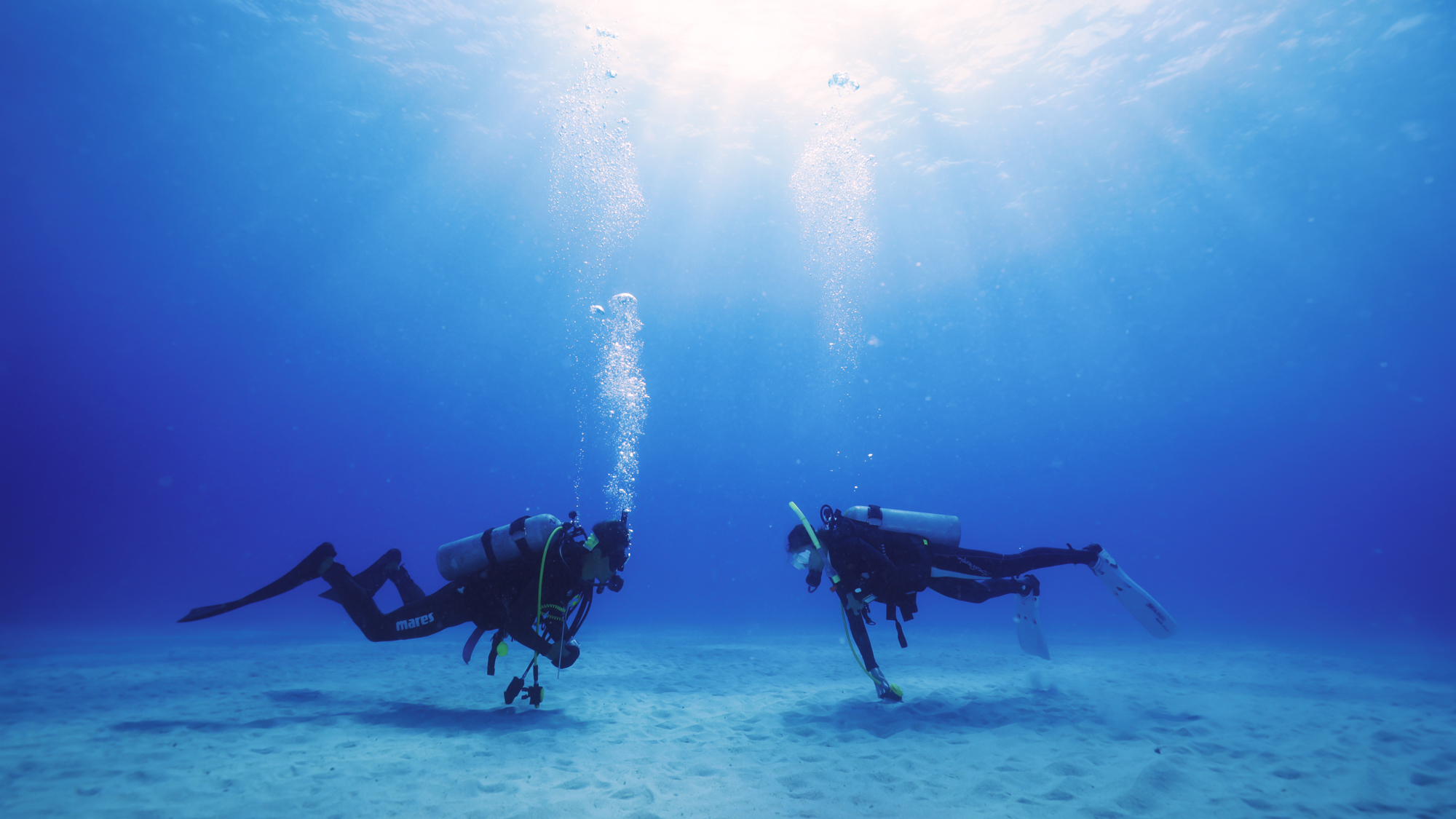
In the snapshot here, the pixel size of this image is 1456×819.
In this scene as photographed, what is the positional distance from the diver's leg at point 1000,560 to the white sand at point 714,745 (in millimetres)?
1577

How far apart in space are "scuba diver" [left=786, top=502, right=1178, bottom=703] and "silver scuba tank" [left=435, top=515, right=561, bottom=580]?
2844 mm

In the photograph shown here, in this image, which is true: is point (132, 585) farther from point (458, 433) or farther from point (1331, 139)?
point (1331, 139)

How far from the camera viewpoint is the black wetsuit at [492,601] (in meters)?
5.62

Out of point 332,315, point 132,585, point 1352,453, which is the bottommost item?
point 132,585

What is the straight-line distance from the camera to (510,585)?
6.02 m

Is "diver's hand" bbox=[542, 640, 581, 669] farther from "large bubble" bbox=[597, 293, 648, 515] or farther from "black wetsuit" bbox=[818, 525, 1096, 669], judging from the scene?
"large bubble" bbox=[597, 293, 648, 515]

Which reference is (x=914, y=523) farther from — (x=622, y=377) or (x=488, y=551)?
(x=622, y=377)

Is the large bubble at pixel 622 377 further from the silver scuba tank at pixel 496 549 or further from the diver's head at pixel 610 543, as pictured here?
the diver's head at pixel 610 543

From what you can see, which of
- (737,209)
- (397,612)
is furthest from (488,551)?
(737,209)

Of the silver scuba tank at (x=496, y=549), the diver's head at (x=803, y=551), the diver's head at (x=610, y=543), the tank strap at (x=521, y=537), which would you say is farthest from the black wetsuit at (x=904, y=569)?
the tank strap at (x=521, y=537)

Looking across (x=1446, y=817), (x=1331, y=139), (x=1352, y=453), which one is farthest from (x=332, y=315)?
(x=1352, y=453)

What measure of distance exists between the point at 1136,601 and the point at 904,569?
10.4ft

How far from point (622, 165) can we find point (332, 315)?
49.4 metres

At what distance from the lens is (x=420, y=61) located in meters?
23.1
